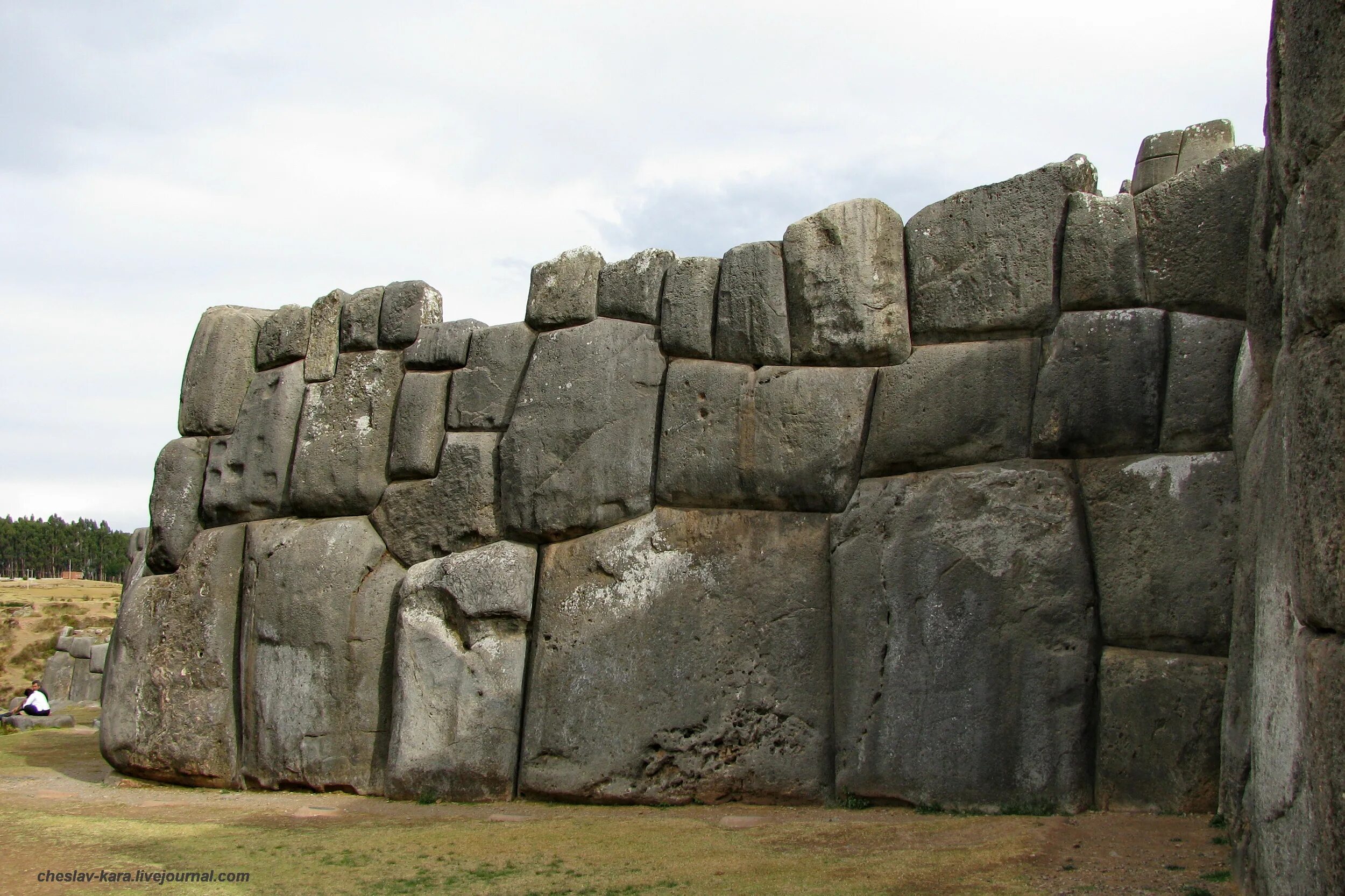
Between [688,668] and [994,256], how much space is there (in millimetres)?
3873

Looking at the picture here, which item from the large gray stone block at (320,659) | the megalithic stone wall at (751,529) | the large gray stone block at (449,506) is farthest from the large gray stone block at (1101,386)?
the large gray stone block at (320,659)

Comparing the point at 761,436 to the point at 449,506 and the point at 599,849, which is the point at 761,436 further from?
the point at 599,849

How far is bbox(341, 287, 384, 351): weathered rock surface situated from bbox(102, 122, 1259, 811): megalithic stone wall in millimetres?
33

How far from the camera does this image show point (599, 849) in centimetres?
726

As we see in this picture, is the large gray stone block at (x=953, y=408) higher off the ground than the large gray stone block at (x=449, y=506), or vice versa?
the large gray stone block at (x=953, y=408)

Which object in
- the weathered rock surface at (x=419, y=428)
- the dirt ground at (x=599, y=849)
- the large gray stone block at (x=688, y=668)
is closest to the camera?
the dirt ground at (x=599, y=849)

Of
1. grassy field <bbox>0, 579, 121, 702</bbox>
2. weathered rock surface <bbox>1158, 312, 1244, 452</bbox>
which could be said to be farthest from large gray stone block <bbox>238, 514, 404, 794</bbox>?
grassy field <bbox>0, 579, 121, 702</bbox>

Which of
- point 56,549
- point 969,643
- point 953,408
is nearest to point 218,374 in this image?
point 953,408

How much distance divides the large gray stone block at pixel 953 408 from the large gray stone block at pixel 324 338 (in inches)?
210

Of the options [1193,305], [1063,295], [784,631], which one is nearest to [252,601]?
[784,631]

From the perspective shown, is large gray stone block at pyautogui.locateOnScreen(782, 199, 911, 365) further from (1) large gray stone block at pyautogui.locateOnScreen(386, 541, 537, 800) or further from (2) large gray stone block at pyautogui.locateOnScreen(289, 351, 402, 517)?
(2) large gray stone block at pyautogui.locateOnScreen(289, 351, 402, 517)

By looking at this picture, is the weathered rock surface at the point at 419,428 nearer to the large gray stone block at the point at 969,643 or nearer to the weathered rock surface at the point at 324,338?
the weathered rock surface at the point at 324,338

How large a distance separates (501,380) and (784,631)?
3.43 m

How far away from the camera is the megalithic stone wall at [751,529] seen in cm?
759
